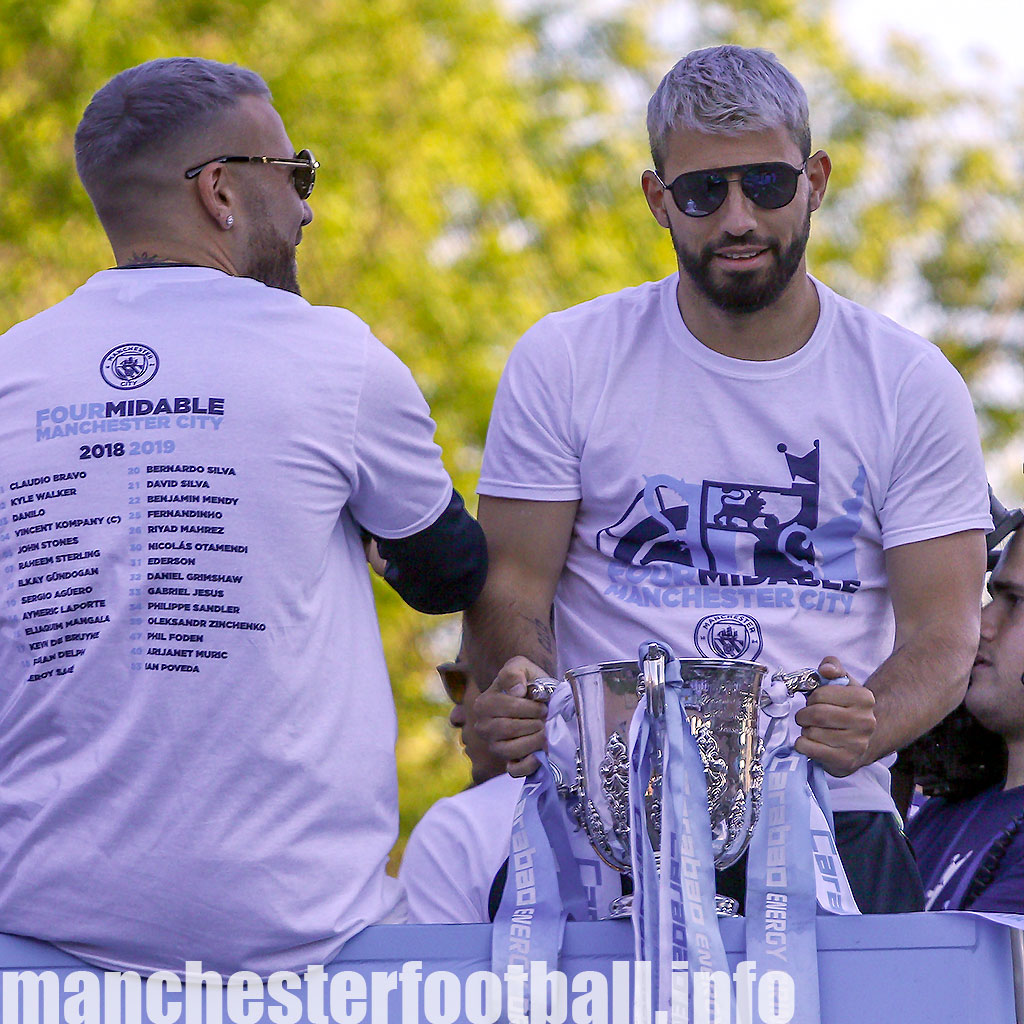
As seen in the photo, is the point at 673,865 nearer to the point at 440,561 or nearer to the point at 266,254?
the point at 440,561

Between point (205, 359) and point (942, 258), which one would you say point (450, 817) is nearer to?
point (205, 359)

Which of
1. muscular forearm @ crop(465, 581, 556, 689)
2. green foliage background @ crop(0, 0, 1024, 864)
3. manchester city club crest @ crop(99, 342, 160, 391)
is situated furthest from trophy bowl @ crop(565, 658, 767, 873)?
green foliage background @ crop(0, 0, 1024, 864)

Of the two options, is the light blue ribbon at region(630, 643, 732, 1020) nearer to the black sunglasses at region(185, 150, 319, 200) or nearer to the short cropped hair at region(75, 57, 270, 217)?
the black sunglasses at region(185, 150, 319, 200)

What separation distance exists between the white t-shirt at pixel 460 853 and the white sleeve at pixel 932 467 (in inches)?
45.7

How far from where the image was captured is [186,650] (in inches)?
95.0

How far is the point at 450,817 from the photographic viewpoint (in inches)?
148

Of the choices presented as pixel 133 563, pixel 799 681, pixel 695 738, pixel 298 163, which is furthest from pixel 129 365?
pixel 799 681

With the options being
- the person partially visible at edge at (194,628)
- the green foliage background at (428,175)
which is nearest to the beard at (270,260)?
the person partially visible at edge at (194,628)

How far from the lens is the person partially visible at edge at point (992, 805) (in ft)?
11.1

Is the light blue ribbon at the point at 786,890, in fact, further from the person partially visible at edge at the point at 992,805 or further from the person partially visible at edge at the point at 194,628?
the person partially visible at edge at the point at 992,805

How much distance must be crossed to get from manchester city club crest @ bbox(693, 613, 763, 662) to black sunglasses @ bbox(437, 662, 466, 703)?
1221 mm

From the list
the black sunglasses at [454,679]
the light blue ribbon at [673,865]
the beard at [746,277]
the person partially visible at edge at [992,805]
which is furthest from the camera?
the black sunglasses at [454,679]

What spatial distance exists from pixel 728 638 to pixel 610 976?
66cm

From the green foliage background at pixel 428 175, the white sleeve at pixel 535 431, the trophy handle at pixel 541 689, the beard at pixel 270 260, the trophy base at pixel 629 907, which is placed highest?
the green foliage background at pixel 428 175
